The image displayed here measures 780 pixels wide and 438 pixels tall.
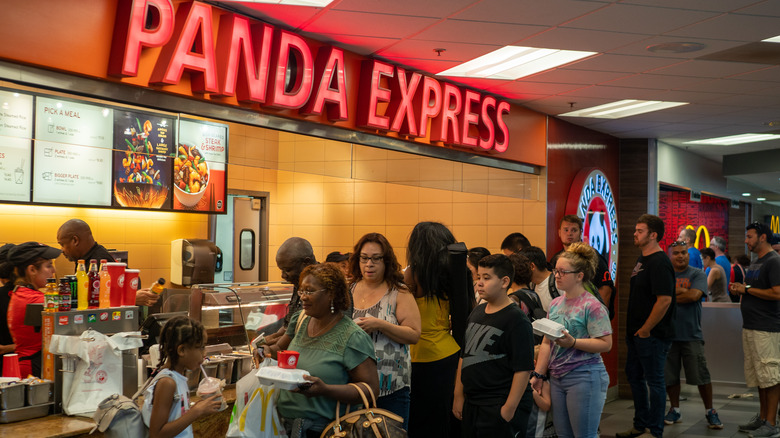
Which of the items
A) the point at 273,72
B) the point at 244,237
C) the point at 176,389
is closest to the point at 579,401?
the point at 176,389

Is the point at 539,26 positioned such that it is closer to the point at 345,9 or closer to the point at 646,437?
the point at 345,9

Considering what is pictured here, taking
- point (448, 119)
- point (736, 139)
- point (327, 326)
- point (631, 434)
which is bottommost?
point (631, 434)

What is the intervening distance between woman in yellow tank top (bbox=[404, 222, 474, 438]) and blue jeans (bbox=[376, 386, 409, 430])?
Answer: 0.77 feet

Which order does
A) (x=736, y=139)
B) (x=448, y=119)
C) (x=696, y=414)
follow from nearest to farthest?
1. (x=448, y=119)
2. (x=696, y=414)
3. (x=736, y=139)

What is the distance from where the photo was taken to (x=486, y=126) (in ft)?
22.3

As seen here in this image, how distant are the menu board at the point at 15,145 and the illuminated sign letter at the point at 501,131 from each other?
13.5 ft

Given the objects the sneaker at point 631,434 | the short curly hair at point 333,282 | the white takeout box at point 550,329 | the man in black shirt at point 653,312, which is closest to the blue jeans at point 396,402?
the short curly hair at point 333,282

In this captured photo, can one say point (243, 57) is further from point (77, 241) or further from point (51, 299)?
point (77, 241)

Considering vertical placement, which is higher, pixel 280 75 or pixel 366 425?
pixel 280 75

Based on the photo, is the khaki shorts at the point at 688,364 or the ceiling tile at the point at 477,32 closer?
the ceiling tile at the point at 477,32

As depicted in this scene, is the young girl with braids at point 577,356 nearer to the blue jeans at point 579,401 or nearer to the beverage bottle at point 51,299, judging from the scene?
the blue jeans at point 579,401

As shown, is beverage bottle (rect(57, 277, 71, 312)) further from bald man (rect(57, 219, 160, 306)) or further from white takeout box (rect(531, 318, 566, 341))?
white takeout box (rect(531, 318, 566, 341))

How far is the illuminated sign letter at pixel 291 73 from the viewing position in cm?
460

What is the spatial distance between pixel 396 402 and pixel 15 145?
2616 millimetres
